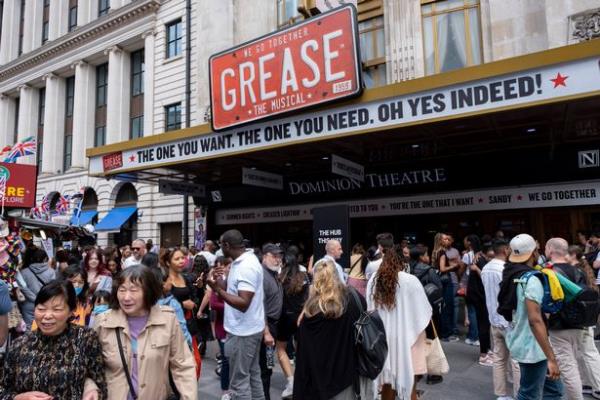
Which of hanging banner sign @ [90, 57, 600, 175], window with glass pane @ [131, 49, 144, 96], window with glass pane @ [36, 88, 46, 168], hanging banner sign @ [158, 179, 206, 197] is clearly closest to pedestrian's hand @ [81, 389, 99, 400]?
hanging banner sign @ [90, 57, 600, 175]

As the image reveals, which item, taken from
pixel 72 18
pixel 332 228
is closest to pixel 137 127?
pixel 72 18

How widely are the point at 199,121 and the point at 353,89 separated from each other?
11.4m

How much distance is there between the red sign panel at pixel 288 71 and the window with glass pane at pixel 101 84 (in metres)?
17.4

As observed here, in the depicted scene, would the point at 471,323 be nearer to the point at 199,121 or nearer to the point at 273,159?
the point at 273,159

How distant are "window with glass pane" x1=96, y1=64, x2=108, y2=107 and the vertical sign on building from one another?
22.5 metres

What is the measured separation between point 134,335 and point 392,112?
7.42 metres

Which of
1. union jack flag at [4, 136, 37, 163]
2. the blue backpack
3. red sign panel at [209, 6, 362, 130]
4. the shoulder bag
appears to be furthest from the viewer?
union jack flag at [4, 136, 37, 163]

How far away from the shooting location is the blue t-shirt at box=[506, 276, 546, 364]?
385 cm

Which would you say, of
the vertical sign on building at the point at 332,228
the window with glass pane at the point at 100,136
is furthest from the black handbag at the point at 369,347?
the window with glass pane at the point at 100,136

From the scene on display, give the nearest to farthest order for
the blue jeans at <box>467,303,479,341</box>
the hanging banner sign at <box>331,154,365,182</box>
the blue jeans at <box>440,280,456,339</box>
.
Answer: the blue jeans at <box>467,303,479,341</box> → the blue jeans at <box>440,280,456,339</box> → the hanging banner sign at <box>331,154,365,182</box>

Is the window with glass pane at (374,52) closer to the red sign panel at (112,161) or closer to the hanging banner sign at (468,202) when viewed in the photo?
the hanging banner sign at (468,202)

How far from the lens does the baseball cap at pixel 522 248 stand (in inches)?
164

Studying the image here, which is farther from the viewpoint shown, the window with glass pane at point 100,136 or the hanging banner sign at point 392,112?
the window with glass pane at point 100,136

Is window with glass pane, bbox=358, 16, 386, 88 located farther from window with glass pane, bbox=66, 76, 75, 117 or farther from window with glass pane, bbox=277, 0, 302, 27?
window with glass pane, bbox=66, 76, 75, 117
